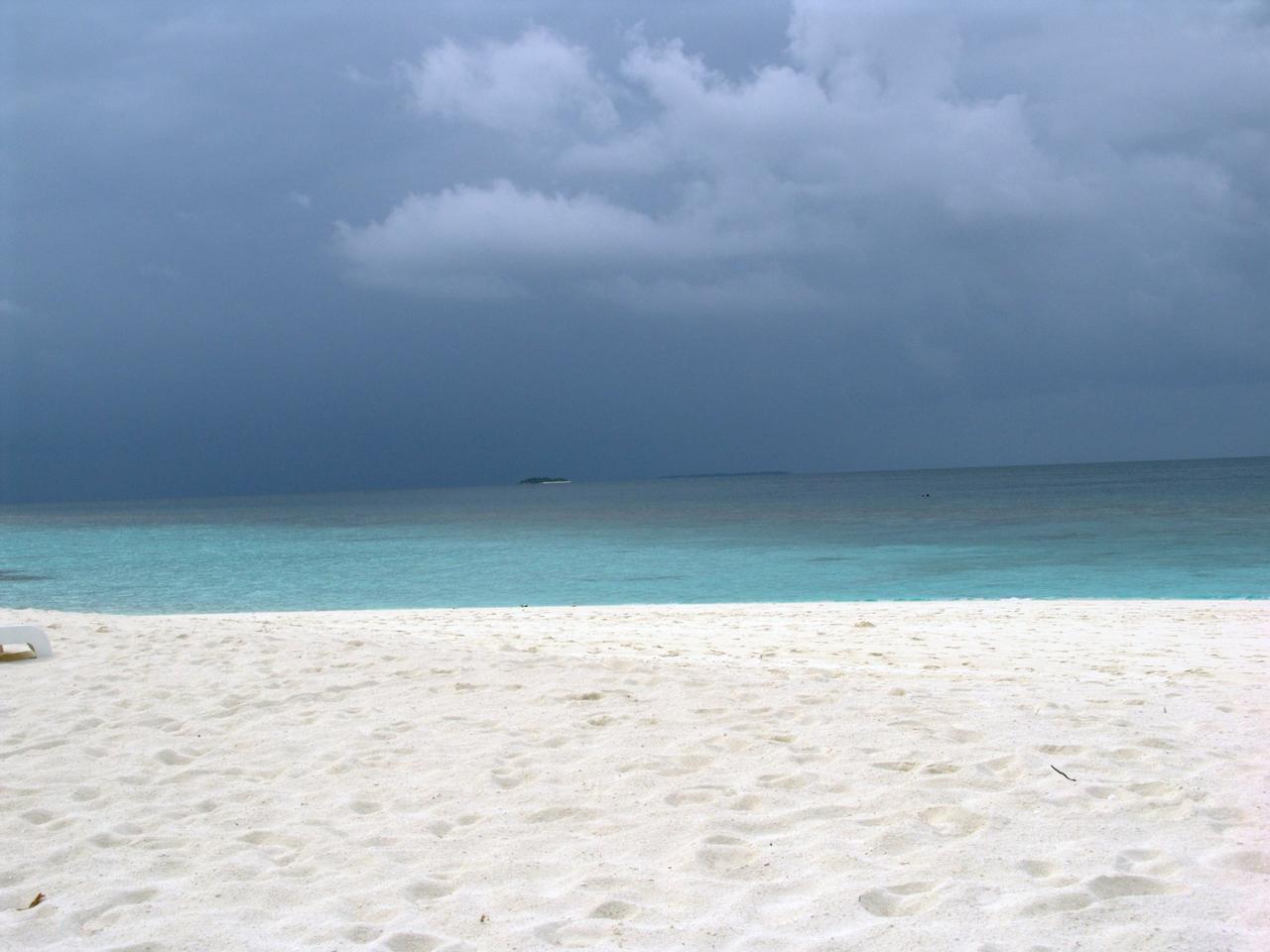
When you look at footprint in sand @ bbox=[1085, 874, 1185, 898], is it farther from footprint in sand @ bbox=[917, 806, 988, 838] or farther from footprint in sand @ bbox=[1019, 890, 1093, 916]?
footprint in sand @ bbox=[917, 806, 988, 838]

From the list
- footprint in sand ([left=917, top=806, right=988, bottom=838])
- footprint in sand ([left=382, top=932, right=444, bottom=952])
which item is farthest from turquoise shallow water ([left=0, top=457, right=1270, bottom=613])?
footprint in sand ([left=382, top=932, right=444, bottom=952])

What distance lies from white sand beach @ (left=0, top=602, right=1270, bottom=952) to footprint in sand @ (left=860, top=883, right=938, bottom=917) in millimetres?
15

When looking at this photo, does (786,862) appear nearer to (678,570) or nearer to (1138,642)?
(1138,642)

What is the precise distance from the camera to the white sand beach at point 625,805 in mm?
3709

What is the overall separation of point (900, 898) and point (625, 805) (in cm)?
162

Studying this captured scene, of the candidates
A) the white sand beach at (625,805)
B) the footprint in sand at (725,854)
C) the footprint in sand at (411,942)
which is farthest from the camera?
the footprint in sand at (725,854)

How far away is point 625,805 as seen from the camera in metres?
4.97

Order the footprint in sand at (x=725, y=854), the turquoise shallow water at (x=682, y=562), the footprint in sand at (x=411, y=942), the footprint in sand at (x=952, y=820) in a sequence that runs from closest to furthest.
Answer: the footprint in sand at (x=411, y=942), the footprint in sand at (x=725, y=854), the footprint in sand at (x=952, y=820), the turquoise shallow water at (x=682, y=562)

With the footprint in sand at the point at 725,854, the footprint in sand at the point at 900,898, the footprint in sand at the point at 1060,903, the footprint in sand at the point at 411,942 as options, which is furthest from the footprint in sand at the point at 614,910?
the footprint in sand at the point at 1060,903

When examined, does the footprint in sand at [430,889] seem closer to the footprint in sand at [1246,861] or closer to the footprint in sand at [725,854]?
the footprint in sand at [725,854]

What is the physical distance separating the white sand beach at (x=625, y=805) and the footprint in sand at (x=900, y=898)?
0.6 inches

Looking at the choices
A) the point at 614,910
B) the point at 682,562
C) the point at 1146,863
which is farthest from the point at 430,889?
the point at 682,562

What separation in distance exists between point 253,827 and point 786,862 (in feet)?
8.92

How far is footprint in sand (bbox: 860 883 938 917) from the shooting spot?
146 inches
